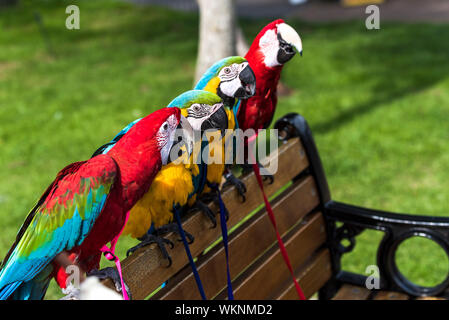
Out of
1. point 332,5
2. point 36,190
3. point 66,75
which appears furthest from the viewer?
point 332,5

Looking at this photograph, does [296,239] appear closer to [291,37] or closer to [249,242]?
[249,242]

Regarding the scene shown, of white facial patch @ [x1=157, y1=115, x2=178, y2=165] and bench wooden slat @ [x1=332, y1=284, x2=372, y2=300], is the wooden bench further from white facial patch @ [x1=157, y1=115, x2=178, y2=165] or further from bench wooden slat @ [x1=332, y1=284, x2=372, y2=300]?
white facial patch @ [x1=157, y1=115, x2=178, y2=165]

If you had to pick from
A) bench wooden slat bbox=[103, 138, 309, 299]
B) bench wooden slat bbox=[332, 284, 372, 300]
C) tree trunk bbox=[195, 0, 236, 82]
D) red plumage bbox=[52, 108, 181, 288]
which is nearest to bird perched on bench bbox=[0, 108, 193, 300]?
red plumage bbox=[52, 108, 181, 288]

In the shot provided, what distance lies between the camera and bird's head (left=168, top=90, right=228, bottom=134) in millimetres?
1470

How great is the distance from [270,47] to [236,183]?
48cm

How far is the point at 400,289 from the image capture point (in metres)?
2.27

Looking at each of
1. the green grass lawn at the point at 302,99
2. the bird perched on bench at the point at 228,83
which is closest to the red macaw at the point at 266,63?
the bird perched on bench at the point at 228,83

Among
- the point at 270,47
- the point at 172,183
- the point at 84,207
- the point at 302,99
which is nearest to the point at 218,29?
the point at 302,99

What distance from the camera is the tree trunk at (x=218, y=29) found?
4.89 metres

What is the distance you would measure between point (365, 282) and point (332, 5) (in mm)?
8250

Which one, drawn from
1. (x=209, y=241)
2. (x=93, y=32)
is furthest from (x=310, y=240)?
(x=93, y=32)

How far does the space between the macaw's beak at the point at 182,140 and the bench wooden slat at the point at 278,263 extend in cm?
63
